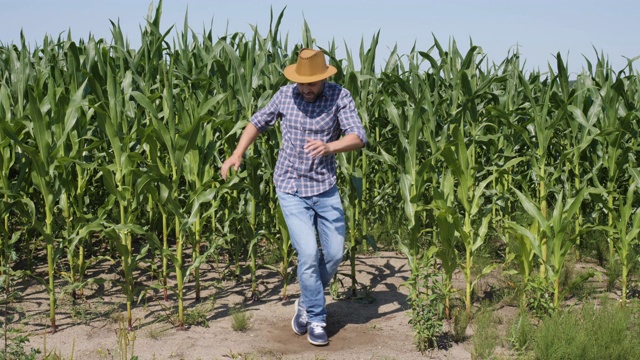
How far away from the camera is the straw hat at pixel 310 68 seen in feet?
15.1

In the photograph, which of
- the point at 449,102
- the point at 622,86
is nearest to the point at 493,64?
the point at 449,102

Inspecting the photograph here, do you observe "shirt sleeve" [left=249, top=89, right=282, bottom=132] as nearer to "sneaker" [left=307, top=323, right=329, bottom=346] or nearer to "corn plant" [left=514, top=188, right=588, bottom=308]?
"sneaker" [left=307, top=323, right=329, bottom=346]

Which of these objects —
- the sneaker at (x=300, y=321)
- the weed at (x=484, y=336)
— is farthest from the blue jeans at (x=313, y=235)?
the weed at (x=484, y=336)

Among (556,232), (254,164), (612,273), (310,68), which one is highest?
(310,68)

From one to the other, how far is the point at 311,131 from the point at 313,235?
66 cm

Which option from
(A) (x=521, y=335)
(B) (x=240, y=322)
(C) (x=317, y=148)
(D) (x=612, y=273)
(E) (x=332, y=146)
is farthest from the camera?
(D) (x=612, y=273)

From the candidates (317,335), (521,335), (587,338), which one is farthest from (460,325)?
(317,335)

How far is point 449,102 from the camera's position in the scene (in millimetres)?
6566

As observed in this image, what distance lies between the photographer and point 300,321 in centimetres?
510

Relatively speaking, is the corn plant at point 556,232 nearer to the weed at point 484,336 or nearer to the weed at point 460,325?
the weed at point 484,336

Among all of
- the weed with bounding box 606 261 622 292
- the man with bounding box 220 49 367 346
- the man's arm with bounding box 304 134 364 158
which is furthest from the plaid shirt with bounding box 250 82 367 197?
the weed with bounding box 606 261 622 292

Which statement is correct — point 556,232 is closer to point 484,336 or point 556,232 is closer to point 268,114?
point 484,336

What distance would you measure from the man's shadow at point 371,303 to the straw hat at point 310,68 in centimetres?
177

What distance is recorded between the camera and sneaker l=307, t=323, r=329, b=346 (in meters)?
4.91
